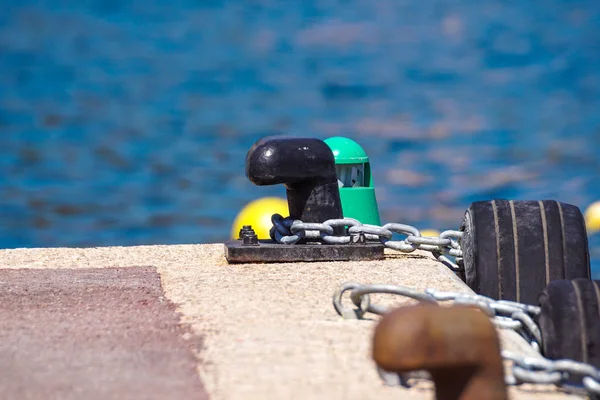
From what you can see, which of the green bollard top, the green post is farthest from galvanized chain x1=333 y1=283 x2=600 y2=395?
the green bollard top

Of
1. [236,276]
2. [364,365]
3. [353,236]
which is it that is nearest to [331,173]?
[353,236]

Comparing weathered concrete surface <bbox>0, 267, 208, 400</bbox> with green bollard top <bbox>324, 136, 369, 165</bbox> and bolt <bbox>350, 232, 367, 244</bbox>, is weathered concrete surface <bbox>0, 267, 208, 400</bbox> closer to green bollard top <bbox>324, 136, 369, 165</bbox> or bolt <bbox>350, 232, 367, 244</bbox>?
bolt <bbox>350, 232, 367, 244</bbox>

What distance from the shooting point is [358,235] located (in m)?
5.15

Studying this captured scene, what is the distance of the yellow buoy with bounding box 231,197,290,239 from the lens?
265 inches

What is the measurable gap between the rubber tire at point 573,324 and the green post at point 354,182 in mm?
2390

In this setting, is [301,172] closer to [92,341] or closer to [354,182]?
[354,182]

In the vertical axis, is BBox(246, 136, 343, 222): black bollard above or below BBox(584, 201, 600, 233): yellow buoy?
below

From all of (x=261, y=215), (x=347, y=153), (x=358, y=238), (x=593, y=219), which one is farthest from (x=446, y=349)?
(x=593, y=219)

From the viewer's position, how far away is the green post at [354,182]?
565cm

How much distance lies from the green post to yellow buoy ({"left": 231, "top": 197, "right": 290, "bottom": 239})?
3.63 feet

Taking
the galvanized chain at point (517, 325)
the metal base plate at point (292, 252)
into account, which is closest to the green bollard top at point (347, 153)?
the metal base plate at point (292, 252)

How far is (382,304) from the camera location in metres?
3.85

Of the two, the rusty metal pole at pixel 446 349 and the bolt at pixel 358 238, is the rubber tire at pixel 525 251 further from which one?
the rusty metal pole at pixel 446 349

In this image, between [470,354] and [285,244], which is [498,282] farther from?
[470,354]
